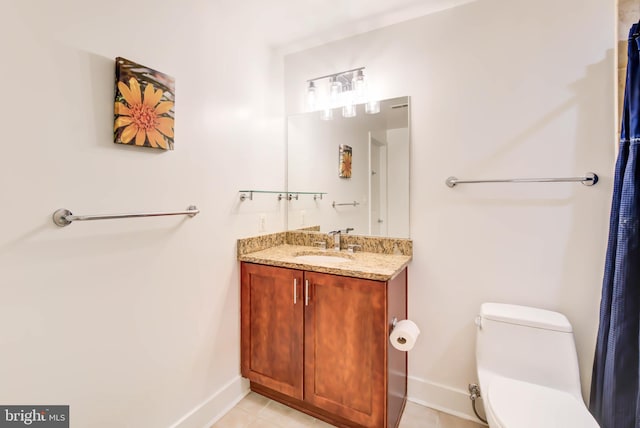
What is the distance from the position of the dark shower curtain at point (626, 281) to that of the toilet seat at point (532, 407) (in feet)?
0.61

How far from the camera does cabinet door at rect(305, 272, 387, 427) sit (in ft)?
4.90

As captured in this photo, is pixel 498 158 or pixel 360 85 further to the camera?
pixel 360 85

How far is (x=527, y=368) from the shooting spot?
1468mm

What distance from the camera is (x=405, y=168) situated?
6.33 feet

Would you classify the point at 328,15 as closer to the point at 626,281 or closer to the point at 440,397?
the point at 626,281

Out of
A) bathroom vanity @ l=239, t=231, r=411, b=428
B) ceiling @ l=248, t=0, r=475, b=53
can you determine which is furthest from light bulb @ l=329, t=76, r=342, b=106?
bathroom vanity @ l=239, t=231, r=411, b=428

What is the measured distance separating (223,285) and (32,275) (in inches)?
35.7

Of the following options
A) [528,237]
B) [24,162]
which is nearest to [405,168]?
[528,237]

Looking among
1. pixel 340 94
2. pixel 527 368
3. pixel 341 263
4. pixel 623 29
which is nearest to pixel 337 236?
pixel 341 263

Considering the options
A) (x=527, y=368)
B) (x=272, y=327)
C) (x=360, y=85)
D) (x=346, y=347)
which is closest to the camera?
(x=527, y=368)

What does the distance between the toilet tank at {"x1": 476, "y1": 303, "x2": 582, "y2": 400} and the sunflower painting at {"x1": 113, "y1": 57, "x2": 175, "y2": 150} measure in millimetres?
1896

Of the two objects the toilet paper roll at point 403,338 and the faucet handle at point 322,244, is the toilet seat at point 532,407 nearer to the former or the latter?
the toilet paper roll at point 403,338

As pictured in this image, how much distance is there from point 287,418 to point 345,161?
5.71 ft

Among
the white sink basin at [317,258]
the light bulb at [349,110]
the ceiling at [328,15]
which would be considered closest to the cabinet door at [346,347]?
the white sink basin at [317,258]
